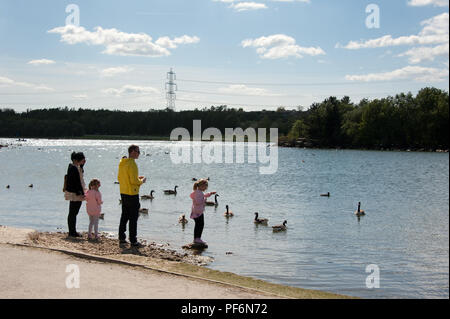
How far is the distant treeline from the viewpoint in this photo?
42969 mm

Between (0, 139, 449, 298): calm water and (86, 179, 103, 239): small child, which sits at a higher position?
(86, 179, 103, 239): small child

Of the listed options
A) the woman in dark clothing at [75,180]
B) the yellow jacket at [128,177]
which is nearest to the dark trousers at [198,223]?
the yellow jacket at [128,177]

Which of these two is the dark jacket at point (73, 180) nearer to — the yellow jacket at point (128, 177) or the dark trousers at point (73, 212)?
the dark trousers at point (73, 212)

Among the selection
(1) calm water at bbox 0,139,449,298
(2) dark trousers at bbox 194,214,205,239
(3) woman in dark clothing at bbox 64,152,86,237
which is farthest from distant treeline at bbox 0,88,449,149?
(3) woman in dark clothing at bbox 64,152,86,237

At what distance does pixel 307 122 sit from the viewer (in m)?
→ 108

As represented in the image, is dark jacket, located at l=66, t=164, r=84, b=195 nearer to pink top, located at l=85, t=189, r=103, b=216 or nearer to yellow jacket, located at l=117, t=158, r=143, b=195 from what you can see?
pink top, located at l=85, t=189, r=103, b=216

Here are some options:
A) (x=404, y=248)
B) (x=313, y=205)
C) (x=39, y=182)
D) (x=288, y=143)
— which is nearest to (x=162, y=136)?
(x=288, y=143)

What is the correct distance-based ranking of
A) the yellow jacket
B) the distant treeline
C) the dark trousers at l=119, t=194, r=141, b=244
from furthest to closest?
1. the distant treeline
2. the dark trousers at l=119, t=194, r=141, b=244
3. the yellow jacket

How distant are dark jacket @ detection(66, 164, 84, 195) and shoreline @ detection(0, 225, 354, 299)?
3.97 ft

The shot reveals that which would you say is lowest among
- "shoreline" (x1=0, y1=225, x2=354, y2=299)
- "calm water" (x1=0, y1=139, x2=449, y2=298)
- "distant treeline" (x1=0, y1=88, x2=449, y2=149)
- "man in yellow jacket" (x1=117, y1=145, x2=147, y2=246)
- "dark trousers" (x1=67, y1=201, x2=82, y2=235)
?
"calm water" (x1=0, y1=139, x2=449, y2=298)

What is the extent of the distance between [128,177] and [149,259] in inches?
78.7

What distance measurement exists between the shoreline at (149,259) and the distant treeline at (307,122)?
22461 millimetres

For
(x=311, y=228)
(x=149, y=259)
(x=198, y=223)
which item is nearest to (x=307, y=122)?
(x=311, y=228)
